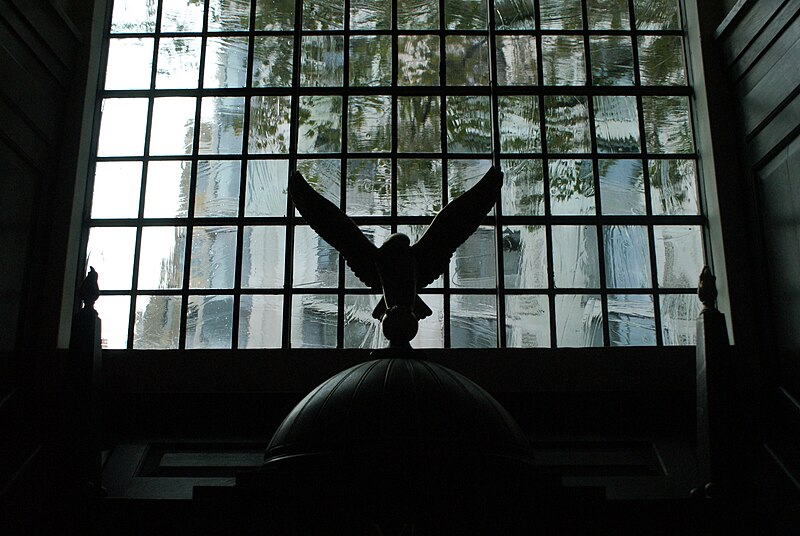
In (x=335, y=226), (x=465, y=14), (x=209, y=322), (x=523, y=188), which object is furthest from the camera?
(x=465, y=14)

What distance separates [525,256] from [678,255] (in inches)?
45.6

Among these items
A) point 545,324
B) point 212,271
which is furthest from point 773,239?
point 212,271

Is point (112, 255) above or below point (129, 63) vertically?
below

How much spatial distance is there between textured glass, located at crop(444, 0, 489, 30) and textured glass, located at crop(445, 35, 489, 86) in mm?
98

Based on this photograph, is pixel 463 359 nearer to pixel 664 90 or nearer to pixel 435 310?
pixel 435 310

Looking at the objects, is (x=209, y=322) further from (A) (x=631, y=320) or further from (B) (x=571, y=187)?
(A) (x=631, y=320)

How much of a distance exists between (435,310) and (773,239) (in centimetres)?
238

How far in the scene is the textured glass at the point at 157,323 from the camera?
250 inches

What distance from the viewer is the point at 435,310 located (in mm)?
6426

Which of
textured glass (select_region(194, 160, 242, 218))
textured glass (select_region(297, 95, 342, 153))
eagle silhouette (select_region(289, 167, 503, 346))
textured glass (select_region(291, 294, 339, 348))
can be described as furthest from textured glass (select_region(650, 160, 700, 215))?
textured glass (select_region(194, 160, 242, 218))

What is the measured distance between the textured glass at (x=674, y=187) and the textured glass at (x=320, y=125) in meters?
2.49

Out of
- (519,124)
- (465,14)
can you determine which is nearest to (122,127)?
(465,14)

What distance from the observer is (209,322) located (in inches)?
251

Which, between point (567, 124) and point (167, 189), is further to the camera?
point (567, 124)
